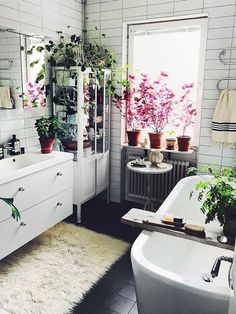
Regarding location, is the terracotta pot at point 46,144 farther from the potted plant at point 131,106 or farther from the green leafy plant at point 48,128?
the potted plant at point 131,106

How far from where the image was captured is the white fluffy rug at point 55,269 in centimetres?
203

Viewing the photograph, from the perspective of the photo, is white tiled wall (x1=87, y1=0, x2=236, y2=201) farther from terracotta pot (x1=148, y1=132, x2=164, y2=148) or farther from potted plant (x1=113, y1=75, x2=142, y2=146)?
terracotta pot (x1=148, y1=132, x2=164, y2=148)

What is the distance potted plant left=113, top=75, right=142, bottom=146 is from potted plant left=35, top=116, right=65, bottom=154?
2.98 ft

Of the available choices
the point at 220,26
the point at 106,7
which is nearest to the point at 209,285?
the point at 220,26

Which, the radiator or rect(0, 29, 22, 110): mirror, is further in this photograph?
the radiator

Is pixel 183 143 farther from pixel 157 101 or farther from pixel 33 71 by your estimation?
pixel 33 71

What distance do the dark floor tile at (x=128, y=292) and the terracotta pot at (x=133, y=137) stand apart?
5.75 feet

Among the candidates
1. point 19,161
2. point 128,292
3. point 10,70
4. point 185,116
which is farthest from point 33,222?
point 185,116

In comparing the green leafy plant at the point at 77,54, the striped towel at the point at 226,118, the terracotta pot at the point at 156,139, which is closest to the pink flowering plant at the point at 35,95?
the green leafy plant at the point at 77,54

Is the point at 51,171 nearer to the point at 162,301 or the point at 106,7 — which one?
the point at 162,301

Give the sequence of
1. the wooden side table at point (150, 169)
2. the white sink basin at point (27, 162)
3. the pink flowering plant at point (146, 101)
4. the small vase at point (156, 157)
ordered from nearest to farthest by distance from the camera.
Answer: the white sink basin at point (27, 162) → the wooden side table at point (150, 169) → the small vase at point (156, 157) → the pink flowering plant at point (146, 101)

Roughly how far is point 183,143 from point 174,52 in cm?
105

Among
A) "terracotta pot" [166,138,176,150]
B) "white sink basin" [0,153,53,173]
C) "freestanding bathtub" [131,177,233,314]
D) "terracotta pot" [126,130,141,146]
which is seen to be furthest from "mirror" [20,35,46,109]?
"freestanding bathtub" [131,177,233,314]

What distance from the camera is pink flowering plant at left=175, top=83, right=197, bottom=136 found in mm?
3246
